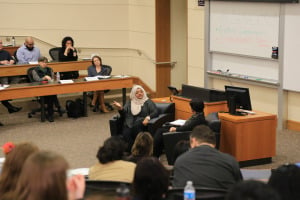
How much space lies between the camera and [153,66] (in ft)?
45.6

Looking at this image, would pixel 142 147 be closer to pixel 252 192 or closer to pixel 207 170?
pixel 207 170

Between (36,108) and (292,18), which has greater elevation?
(292,18)

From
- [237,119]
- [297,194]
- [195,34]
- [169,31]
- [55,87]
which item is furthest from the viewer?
[169,31]

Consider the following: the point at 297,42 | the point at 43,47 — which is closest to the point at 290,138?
the point at 297,42

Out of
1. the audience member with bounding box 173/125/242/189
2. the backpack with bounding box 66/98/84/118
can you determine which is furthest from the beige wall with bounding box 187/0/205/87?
the audience member with bounding box 173/125/242/189

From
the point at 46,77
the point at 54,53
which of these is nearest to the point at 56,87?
the point at 46,77

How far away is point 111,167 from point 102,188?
1043 millimetres

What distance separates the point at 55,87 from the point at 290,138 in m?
4.65

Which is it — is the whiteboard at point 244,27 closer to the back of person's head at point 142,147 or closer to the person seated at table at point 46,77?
the person seated at table at point 46,77

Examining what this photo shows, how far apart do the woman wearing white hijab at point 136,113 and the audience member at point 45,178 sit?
5910 millimetres

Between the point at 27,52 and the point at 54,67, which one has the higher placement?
the point at 27,52

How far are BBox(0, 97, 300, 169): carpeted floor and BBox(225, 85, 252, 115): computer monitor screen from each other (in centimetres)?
88

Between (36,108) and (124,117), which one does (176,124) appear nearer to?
(124,117)

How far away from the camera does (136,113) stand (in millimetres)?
9000
